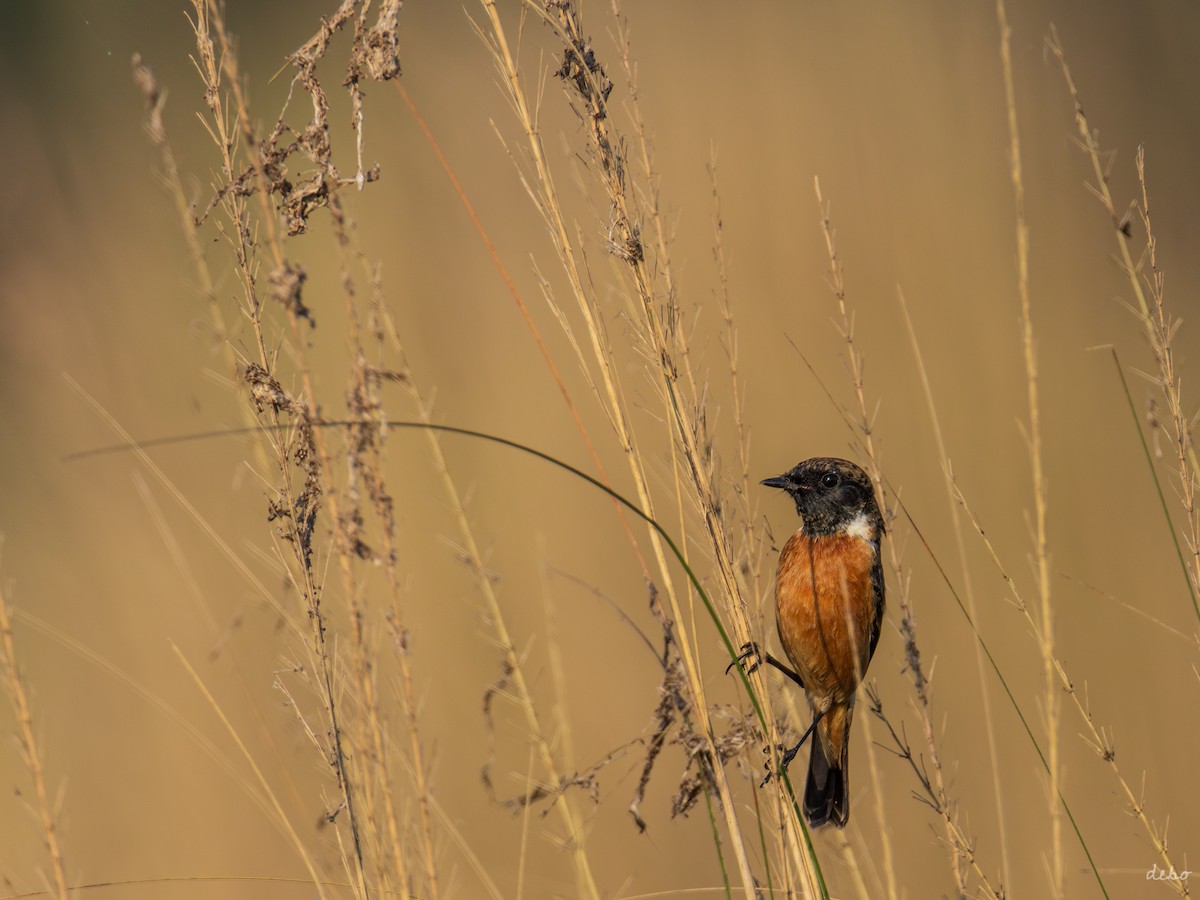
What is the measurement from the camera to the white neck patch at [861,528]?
116 inches

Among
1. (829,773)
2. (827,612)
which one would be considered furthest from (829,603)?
(829,773)

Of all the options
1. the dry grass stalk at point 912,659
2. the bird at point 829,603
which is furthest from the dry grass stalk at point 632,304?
the bird at point 829,603

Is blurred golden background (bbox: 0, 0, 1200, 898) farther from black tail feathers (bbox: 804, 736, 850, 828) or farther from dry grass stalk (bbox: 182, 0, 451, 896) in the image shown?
dry grass stalk (bbox: 182, 0, 451, 896)

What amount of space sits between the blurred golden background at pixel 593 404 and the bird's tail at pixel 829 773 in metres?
1.05

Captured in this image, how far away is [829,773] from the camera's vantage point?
2.79m

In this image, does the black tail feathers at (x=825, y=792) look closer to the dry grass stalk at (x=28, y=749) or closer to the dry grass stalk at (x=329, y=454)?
the dry grass stalk at (x=329, y=454)

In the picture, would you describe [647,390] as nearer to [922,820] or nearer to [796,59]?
[922,820]

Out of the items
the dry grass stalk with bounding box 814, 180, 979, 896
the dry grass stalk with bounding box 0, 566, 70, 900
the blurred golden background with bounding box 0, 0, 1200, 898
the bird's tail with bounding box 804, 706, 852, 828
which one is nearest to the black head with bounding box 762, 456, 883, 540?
the bird's tail with bounding box 804, 706, 852, 828

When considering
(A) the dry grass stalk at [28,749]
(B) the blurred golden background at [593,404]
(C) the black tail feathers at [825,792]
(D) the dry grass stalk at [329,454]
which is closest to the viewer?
(D) the dry grass stalk at [329,454]

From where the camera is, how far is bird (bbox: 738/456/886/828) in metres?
2.79

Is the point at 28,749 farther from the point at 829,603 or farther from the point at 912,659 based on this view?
the point at 829,603

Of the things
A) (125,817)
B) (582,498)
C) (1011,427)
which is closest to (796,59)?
(1011,427)

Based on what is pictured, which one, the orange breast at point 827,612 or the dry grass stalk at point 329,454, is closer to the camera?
the dry grass stalk at point 329,454

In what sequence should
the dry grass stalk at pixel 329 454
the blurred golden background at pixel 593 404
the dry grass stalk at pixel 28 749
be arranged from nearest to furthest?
the dry grass stalk at pixel 329 454 < the dry grass stalk at pixel 28 749 < the blurred golden background at pixel 593 404
